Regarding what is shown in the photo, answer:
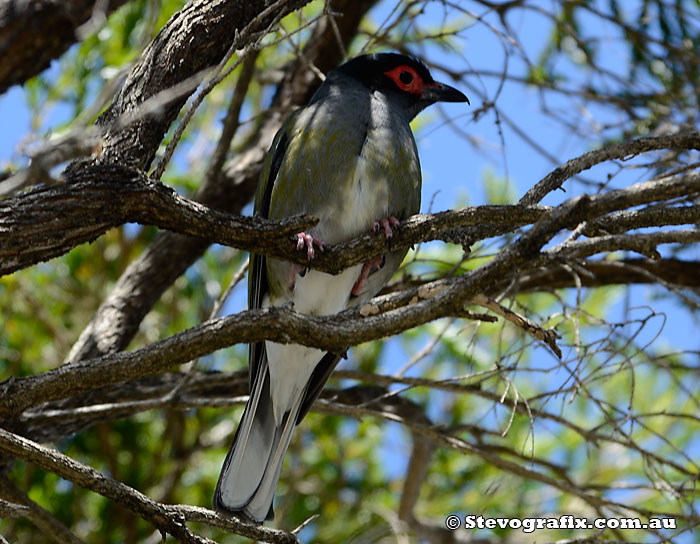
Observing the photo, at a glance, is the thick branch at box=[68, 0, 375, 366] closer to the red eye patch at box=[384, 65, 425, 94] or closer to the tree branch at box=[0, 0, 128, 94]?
the red eye patch at box=[384, 65, 425, 94]

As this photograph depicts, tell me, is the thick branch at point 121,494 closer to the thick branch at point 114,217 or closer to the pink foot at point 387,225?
the thick branch at point 114,217

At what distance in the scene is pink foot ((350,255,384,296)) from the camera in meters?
3.95

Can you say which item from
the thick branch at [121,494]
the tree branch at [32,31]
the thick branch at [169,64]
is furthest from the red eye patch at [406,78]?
the thick branch at [121,494]

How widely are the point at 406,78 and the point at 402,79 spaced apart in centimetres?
2

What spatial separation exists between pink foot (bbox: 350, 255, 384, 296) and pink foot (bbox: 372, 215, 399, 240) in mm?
329

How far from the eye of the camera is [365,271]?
4.00 metres

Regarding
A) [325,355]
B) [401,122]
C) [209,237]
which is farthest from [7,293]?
[209,237]

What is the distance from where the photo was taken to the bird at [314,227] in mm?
3684

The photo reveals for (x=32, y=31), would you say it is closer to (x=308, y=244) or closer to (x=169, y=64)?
(x=169, y=64)

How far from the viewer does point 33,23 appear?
4.24 m

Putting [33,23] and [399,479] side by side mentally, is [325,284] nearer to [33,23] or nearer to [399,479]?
[33,23]

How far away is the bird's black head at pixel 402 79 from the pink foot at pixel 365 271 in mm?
941

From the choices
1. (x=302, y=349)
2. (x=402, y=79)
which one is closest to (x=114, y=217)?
(x=302, y=349)

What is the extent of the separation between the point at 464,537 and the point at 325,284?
1.76m
